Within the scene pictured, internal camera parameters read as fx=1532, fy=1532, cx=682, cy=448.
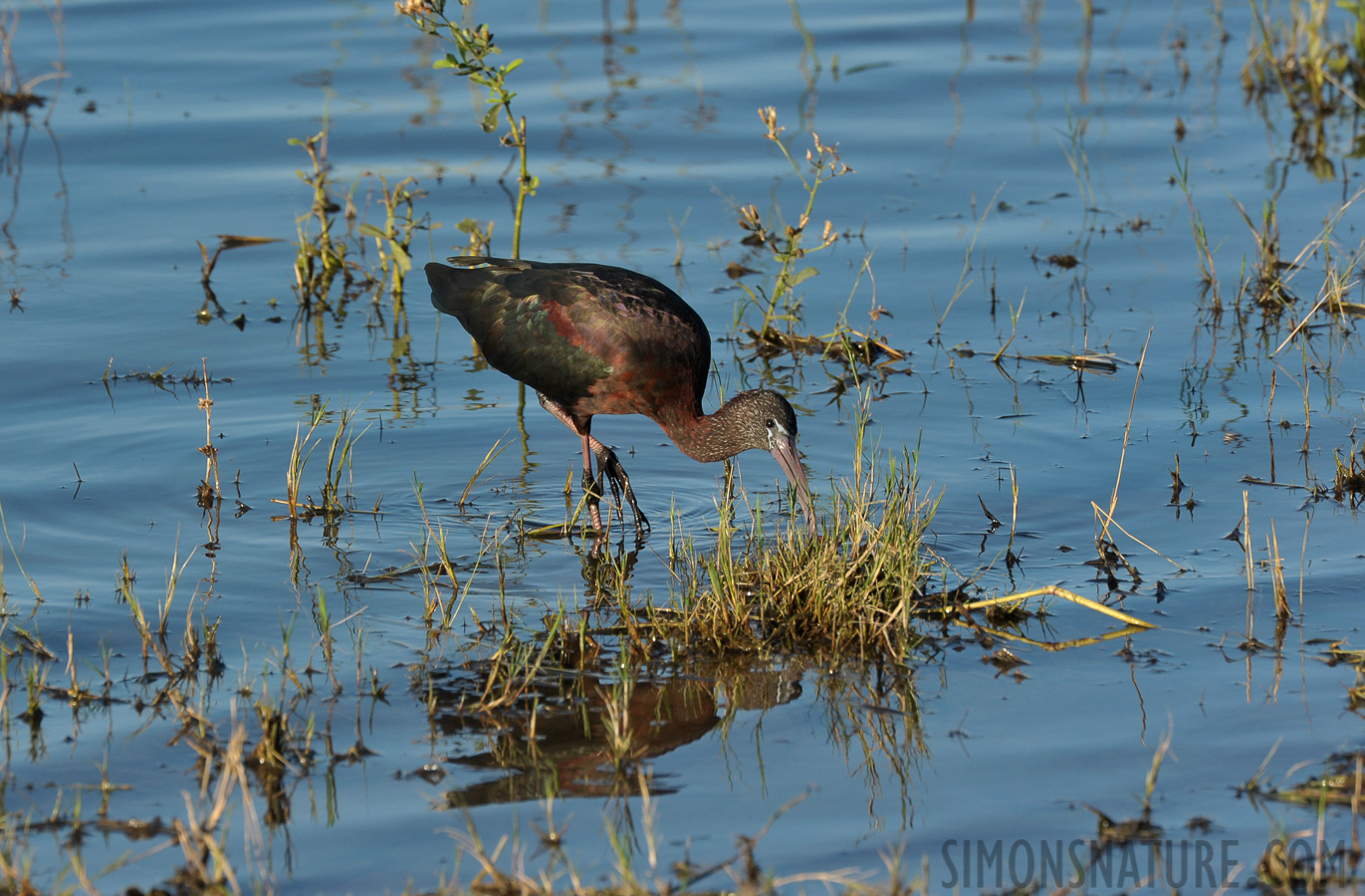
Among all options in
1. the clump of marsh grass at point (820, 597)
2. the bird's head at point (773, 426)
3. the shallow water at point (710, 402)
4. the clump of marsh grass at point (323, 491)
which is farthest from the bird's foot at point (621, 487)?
the clump of marsh grass at point (820, 597)

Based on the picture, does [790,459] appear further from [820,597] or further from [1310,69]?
[1310,69]

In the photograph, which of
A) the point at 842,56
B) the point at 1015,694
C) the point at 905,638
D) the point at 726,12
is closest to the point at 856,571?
the point at 905,638

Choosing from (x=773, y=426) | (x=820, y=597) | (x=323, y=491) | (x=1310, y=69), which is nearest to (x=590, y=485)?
(x=773, y=426)

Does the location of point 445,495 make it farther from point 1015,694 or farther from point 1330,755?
point 1330,755

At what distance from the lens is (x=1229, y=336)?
771 centimetres

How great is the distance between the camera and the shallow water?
3996mm

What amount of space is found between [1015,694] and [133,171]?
7.72m

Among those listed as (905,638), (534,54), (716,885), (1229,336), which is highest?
(534,54)

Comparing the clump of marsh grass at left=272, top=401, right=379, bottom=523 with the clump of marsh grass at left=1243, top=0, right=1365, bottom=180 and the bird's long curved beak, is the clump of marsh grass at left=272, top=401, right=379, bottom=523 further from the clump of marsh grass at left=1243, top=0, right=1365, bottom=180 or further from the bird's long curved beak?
the clump of marsh grass at left=1243, top=0, right=1365, bottom=180

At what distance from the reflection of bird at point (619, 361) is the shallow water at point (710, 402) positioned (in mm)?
337

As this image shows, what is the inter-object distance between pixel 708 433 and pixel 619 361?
17.9 inches

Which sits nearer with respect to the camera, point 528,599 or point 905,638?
point 905,638

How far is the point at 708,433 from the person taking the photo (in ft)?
20.1

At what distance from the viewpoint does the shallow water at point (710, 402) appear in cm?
400
